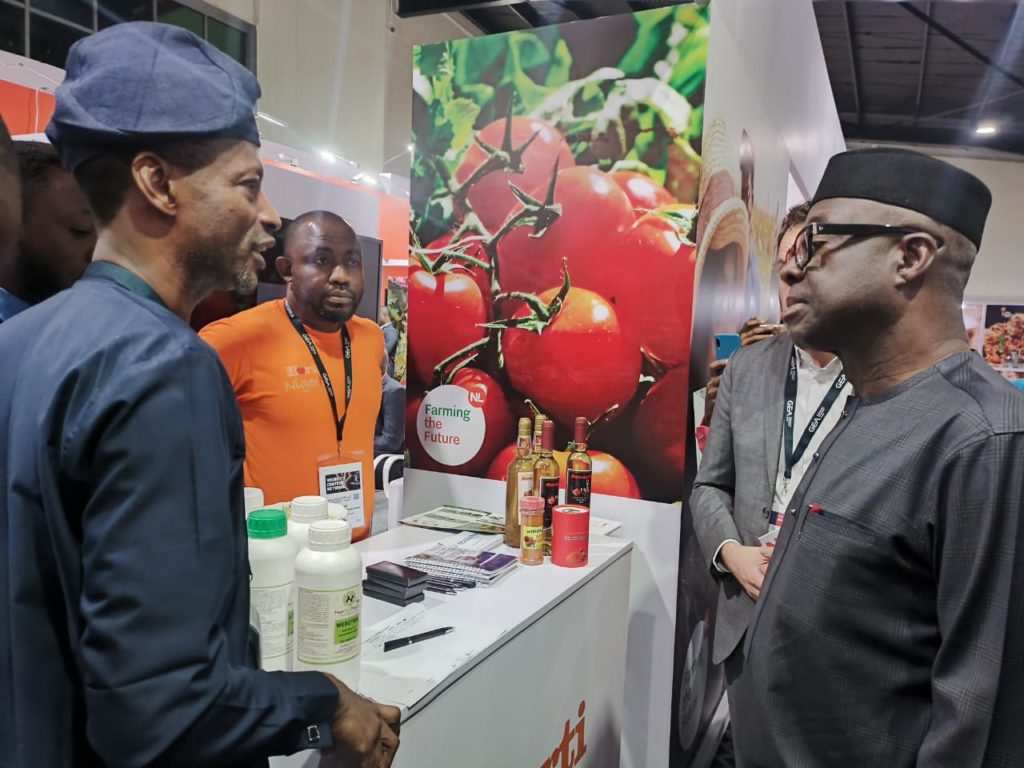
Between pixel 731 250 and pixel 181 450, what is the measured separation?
2.50m

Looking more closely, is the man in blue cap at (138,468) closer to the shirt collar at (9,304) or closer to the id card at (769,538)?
the shirt collar at (9,304)

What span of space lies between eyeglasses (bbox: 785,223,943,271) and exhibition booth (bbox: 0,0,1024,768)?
94 centimetres

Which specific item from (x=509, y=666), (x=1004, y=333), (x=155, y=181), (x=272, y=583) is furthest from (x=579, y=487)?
(x=1004, y=333)

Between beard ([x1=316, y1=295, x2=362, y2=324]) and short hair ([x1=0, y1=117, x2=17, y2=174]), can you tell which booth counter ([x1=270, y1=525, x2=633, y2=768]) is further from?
short hair ([x1=0, y1=117, x2=17, y2=174])

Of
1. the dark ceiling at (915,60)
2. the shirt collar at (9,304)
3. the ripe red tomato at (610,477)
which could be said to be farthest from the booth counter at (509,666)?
the dark ceiling at (915,60)

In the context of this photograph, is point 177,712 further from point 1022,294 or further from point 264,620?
point 1022,294

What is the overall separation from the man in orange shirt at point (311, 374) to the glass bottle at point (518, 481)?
81 cm

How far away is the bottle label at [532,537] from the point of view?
6.35 feet

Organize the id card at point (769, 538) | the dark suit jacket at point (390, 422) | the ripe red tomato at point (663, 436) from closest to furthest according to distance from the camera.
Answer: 1. the id card at point (769, 538)
2. the ripe red tomato at point (663, 436)
3. the dark suit jacket at point (390, 422)

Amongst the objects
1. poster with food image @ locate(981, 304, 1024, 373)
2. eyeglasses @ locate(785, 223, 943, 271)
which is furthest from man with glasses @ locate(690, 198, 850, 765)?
poster with food image @ locate(981, 304, 1024, 373)

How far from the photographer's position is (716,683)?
3109 mm

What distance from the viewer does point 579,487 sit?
81.6 inches

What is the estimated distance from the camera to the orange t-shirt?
8.08 ft

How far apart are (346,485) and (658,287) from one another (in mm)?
1331
